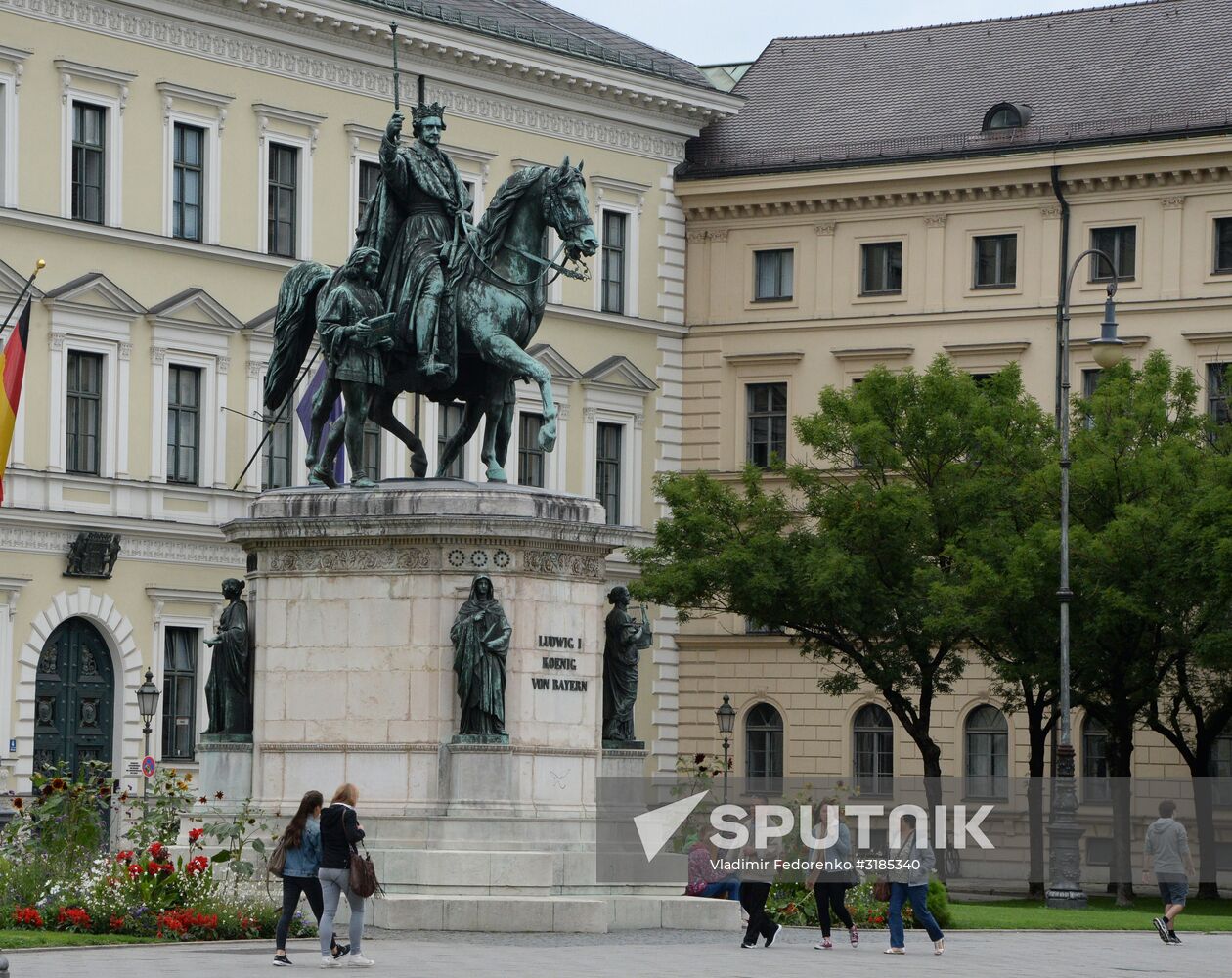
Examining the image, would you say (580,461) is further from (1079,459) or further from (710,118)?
(1079,459)

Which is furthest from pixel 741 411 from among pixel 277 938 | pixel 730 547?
pixel 277 938

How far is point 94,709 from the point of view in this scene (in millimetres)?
62031

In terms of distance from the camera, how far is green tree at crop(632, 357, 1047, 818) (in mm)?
59719

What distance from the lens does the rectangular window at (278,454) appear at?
65.3m

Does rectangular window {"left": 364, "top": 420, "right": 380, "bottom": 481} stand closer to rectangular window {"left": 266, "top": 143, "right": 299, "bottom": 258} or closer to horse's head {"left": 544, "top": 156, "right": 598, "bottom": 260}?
rectangular window {"left": 266, "top": 143, "right": 299, "bottom": 258}

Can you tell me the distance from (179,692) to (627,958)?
3364 centimetres

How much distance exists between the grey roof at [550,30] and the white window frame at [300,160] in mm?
2671

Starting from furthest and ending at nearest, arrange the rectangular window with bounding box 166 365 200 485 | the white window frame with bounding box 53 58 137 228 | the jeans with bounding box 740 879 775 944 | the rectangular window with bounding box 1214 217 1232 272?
the rectangular window with bounding box 1214 217 1232 272 < the rectangular window with bounding box 166 365 200 485 < the white window frame with bounding box 53 58 137 228 < the jeans with bounding box 740 879 775 944

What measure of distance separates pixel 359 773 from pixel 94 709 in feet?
96.3

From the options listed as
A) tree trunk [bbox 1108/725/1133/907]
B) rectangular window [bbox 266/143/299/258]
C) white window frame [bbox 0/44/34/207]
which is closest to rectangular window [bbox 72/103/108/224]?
white window frame [bbox 0/44/34/207]

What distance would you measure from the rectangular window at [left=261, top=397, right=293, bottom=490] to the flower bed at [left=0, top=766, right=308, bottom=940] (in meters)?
31.2

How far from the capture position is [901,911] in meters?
34.4

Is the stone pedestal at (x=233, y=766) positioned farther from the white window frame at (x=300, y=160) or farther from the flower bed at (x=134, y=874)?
the white window frame at (x=300, y=160)

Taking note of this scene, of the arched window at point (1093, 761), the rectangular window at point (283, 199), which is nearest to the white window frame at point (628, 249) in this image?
the rectangular window at point (283, 199)
